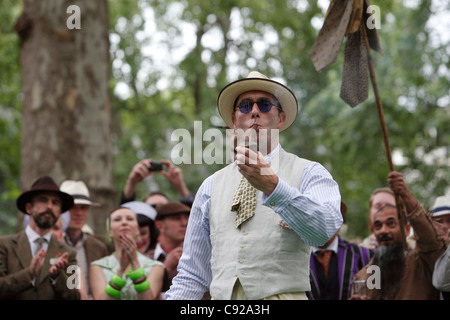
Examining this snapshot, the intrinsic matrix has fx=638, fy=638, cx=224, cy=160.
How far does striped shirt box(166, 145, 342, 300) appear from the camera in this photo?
3027 mm

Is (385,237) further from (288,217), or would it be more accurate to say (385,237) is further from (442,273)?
(288,217)

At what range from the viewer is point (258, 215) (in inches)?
131

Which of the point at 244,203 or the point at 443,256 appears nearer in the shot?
the point at 244,203

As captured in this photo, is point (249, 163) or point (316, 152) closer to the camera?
point (249, 163)

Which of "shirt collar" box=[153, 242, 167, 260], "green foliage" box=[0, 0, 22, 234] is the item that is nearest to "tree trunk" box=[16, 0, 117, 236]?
"shirt collar" box=[153, 242, 167, 260]

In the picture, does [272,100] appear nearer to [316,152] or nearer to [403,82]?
[403,82]

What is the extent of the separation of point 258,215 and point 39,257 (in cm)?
262

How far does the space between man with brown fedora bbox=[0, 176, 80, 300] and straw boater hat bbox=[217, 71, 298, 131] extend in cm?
235

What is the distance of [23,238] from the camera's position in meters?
5.72

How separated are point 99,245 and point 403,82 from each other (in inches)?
345

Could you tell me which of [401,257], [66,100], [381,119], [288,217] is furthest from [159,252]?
[288,217]

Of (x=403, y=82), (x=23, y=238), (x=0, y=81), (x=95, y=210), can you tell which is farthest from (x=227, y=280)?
(x=0, y=81)

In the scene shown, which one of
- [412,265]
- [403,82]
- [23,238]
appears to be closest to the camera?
[412,265]

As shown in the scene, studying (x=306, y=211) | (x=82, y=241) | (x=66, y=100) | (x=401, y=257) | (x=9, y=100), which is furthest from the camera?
(x=9, y=100)
